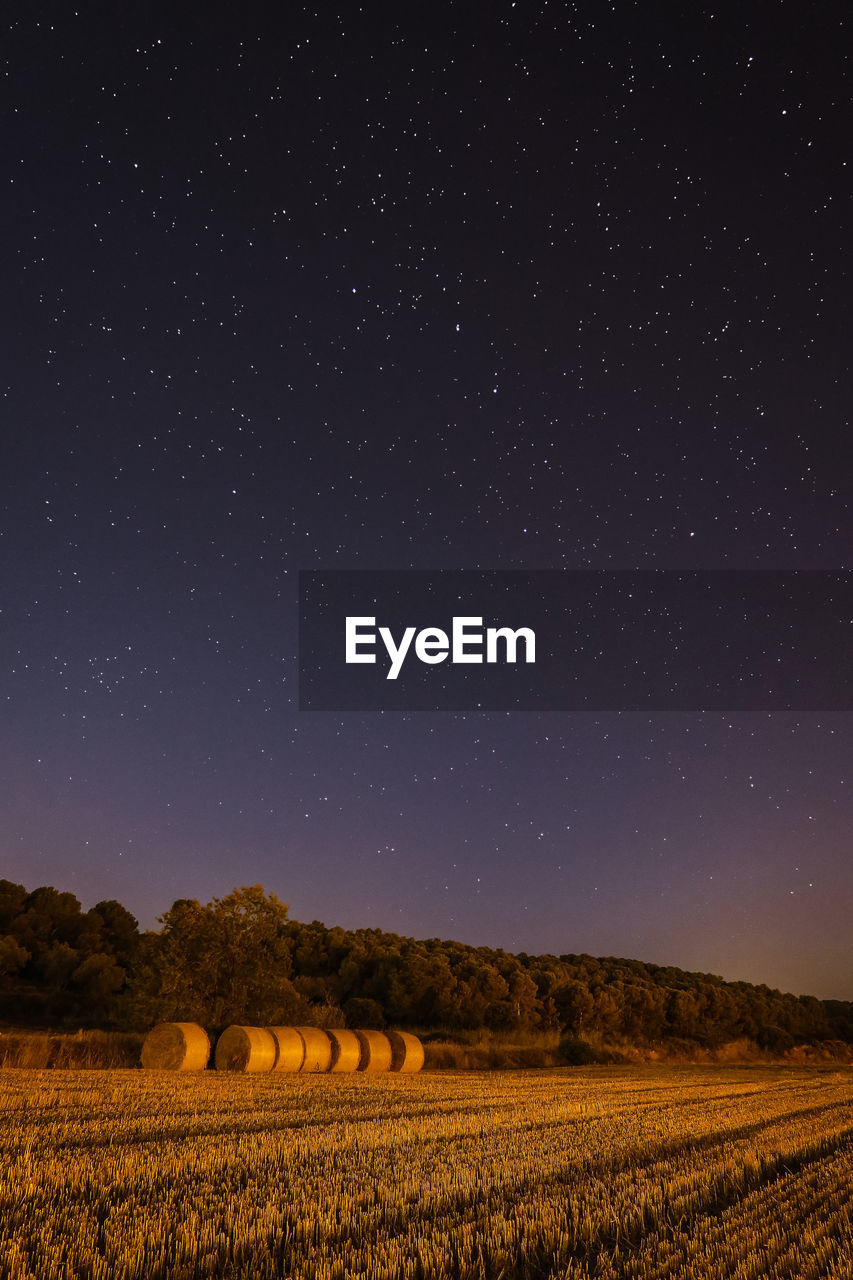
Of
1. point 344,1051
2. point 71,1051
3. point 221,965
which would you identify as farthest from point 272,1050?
point 221,965

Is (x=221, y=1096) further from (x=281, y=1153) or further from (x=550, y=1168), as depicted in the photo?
(x=550, y=1168)

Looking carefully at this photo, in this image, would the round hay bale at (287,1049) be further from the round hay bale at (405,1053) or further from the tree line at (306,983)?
the tree line at (306,983)

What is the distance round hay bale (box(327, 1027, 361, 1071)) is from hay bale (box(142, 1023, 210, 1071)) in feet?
13.4

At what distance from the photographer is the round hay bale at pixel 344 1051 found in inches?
944

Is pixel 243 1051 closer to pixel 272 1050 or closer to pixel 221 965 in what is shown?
pixel 272 1050

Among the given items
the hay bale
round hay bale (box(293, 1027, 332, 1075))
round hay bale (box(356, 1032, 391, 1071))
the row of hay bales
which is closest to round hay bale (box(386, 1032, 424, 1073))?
the row of hay bales

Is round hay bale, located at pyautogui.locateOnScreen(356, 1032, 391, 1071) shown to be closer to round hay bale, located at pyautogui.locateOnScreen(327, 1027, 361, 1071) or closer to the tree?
round hay bale, located at pyautogui.locateOnScreen(327, 1027, 361, 1071)

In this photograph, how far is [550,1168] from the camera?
7.80 meters

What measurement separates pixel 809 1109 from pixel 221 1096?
9.11 m

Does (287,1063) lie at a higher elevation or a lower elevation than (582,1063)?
higher

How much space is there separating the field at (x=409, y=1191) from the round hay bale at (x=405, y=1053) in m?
14.6

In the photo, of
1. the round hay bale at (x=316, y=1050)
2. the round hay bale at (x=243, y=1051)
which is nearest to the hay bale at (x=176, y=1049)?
the round hay bale at (x=243, y=1051)

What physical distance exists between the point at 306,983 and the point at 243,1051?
104ft

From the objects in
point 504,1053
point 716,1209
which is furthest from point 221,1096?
point 504,1053
